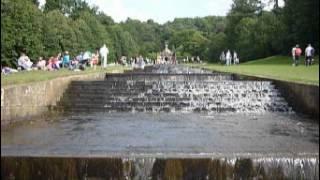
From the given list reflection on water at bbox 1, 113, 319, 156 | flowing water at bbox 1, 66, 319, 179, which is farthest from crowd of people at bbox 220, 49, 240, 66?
reflection on water at bbox 1, 113, 319, 156

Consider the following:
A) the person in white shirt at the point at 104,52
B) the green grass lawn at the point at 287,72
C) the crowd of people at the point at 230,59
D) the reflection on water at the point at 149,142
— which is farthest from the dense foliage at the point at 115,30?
the crowd of people at the point at 230,59

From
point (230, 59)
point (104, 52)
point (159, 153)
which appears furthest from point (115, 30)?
point (159, 153)

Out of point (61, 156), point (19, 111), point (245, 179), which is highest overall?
point (19, 111)

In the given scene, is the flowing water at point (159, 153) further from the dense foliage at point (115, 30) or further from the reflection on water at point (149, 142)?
the dense foliage at point (115, 30)

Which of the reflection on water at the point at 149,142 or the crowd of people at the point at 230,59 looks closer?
the reflection on water at the point at 149,142

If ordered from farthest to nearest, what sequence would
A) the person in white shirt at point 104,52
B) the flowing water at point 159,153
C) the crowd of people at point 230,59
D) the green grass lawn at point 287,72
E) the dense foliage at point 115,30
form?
the crowd of people at point 230,59, the dense foliage at point 115,30, the person in white shirt at point 104,52, the green grass lawn at point 287,72, the flowing water at point 159,153

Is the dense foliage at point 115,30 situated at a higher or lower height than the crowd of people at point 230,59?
higher

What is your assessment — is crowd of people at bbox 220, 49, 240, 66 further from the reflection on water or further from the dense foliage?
the reflection on water

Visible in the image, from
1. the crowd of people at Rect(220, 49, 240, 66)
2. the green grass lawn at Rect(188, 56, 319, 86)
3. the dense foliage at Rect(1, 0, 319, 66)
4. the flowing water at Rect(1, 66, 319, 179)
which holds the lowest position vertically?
the flowing water at Rect(1, 66, 319, 179)

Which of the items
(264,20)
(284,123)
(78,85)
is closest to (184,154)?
(284,123)

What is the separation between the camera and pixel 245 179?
6418 mm

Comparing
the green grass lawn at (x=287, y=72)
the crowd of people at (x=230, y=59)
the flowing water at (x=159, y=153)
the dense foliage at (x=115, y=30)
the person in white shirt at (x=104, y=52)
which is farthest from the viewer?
the crowd of people at (x=230, y=59)

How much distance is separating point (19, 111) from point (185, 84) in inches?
530

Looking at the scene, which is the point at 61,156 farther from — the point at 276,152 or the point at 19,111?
the point at 276,152
